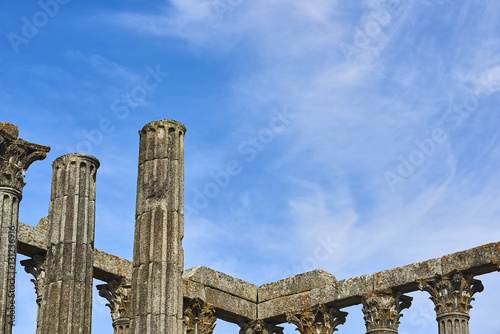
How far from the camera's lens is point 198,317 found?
2752 cm

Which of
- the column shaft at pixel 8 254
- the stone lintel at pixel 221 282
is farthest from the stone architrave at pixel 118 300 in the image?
the column shaft at pixel 8 254

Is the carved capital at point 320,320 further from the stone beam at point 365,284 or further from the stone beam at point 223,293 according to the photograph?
the stone beam at point 223,293

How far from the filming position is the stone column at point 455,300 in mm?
24938

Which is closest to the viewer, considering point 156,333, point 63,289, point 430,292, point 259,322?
point 156,333

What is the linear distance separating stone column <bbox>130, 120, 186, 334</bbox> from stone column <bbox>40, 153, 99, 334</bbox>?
1.45 meters

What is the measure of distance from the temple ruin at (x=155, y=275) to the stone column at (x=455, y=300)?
2cm

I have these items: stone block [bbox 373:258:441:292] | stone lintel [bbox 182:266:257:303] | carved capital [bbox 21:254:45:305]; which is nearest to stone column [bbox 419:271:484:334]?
stone block [bbox 373:258:441:292]

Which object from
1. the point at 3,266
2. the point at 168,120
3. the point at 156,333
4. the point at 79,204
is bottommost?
the point at 156,333

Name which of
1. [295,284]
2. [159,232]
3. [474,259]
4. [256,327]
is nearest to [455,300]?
[474,259]

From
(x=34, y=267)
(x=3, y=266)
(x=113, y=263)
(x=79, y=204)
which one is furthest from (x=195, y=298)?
(x=3, y=266)

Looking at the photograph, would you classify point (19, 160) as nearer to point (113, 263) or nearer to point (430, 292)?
point (113, 263)

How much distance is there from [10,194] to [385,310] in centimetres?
1055

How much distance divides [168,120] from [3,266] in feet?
15.6

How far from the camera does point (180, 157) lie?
2217 cm
